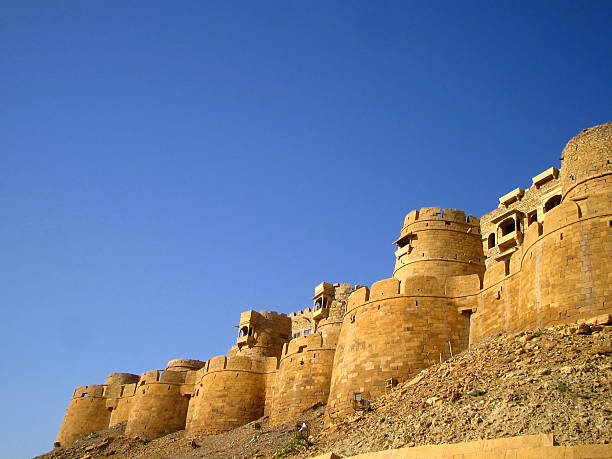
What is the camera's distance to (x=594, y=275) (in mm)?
17375

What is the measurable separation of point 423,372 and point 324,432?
11.8ft

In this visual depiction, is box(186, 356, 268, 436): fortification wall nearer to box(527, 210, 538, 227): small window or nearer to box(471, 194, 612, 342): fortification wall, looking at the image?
box(527, 210, 538, 227): small window

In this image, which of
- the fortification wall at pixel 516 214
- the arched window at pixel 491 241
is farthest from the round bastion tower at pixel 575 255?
the arched window at pixel 491 241

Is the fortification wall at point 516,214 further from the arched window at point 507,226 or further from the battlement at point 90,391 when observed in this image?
the battlement at point 90,391

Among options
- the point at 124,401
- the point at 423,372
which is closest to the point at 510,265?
the point at 423,372

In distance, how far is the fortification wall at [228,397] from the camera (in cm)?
3161

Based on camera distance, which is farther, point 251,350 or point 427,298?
point 251,350

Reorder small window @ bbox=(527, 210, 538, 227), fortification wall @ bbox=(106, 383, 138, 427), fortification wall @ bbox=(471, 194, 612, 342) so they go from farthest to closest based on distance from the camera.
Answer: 1. fortification wall @ bbox=(106, 383, 138, 427)
2. small window @ bbox=(527, 210, 538, 227)
3. fortification wall @ bbox=(471, 194, 612, 342)

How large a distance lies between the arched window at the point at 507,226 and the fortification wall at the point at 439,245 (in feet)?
4.65

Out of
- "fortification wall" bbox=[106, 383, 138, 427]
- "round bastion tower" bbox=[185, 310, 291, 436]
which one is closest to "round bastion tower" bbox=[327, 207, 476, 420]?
"round bastion tower" bbox=[185, 310, 291, 436]

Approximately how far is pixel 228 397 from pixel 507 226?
15.3m

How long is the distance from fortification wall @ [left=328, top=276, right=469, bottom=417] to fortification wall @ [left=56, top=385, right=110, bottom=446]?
24318mm

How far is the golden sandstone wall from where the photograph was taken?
18.3m

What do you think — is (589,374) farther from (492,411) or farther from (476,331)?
(476,331)
